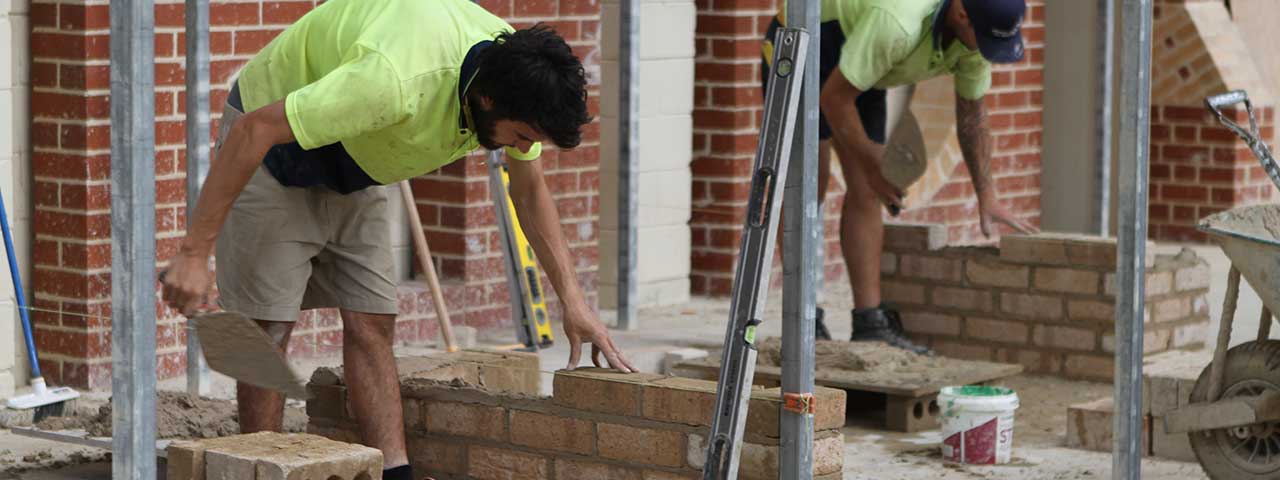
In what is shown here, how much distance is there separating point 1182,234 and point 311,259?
7.10m

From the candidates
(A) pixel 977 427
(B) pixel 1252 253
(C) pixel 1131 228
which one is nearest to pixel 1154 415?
(A) pixel 977 427

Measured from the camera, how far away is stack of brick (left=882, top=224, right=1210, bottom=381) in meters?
6.91

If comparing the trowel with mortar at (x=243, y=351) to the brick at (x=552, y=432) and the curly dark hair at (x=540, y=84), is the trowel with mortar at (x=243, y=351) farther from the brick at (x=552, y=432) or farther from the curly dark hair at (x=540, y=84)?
the curly dark hair at (x=540, y=84)

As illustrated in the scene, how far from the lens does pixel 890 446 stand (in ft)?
19.3

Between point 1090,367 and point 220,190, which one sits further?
point 1090,367

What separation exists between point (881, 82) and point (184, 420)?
2.52m

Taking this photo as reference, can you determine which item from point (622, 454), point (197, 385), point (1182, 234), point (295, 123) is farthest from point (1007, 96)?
point (295, 123)

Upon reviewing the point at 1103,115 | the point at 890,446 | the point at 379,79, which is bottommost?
the point at 890,446

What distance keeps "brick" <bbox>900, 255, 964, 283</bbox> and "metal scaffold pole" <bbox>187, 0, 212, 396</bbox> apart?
2535 millimetres

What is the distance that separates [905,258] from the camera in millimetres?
7250

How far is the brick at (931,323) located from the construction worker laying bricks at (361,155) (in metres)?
2.63

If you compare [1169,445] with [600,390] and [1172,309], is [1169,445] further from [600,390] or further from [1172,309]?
[600,390]

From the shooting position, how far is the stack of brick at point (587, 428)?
456cm

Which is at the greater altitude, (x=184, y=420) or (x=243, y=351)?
(x=243, y=351)
